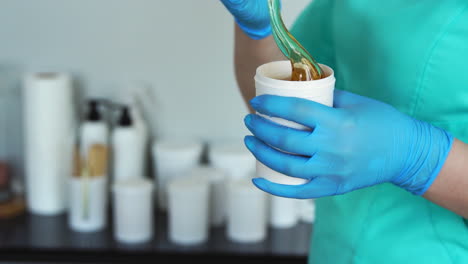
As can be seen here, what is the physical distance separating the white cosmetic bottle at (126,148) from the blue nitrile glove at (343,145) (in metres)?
0.90

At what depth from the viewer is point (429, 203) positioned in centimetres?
87

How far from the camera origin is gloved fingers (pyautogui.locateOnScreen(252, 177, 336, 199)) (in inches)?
28.0

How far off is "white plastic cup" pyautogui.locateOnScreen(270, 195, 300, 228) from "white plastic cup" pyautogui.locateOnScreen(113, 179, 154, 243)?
29cm

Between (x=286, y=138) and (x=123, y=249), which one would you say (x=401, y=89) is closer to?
(x=286, y=138)

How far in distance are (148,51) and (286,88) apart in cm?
104

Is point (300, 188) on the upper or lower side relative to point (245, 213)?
upper

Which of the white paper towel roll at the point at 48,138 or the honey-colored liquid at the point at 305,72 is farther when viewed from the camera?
the white paper towel roll at the point at 48,138

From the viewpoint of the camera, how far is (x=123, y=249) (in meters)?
1.46

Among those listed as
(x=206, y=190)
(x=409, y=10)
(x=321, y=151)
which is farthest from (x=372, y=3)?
(x=206, y=190)

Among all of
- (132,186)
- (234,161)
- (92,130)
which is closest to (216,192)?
(234,161)

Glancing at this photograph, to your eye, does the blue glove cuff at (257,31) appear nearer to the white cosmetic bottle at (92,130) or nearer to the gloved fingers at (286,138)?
the gloved fingers at (286,138)

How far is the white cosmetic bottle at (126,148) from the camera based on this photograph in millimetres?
1588

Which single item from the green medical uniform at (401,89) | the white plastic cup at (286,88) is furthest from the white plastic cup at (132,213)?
the white plastic cup at (286,88)

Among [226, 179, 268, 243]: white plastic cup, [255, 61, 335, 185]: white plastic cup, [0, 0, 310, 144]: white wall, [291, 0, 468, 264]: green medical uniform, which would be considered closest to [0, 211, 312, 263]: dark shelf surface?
[226, 179, 268, 243]: white plastic cup
